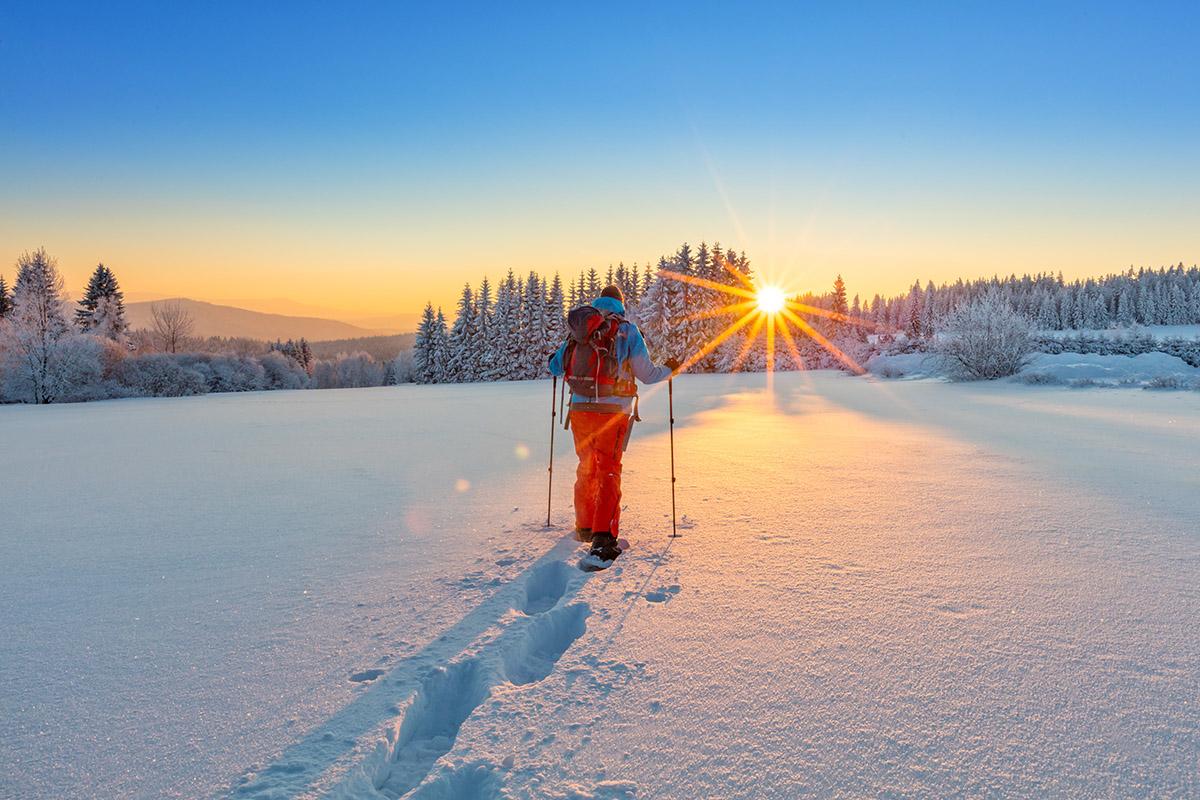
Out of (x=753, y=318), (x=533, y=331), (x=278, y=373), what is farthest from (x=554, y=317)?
(x=278, y=373)

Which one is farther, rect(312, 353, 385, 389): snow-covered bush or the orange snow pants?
rect(312, 353, 385, 389): snow-covered bush

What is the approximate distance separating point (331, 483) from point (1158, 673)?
23.5ft

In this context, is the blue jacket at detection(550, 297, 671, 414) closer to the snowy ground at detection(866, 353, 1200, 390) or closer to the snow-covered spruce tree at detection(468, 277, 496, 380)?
the snowy ground at detection(866, 353, 1200, 390)

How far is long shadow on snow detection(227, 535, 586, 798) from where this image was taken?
188 centimetres

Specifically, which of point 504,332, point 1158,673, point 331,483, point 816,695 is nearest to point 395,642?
point 816,695

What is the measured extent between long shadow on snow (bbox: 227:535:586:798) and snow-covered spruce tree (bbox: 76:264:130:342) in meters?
51.8

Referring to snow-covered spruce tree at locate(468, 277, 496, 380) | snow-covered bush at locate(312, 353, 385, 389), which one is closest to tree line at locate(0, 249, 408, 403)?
snow-covered spruce tree at locate(468, 277, 496, 380)

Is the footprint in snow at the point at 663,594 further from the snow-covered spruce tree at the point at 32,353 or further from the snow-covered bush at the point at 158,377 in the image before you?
the snow-covered bush at the point at 158,377

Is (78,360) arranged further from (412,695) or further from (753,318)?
(753,318)

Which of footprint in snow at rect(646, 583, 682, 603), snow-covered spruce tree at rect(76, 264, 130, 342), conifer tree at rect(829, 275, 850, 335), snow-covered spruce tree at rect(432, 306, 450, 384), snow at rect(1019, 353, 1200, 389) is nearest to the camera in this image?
footprint in snow at rect(646, 583, 682, 603)

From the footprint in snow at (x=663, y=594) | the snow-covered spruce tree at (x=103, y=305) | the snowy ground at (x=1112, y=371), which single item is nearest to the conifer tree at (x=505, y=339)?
the snow-covered spruce tree at (x=103, y=305)

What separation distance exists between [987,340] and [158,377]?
42.2 metres

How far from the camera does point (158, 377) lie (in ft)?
103

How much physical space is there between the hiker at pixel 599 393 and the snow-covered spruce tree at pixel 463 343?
158 feet
